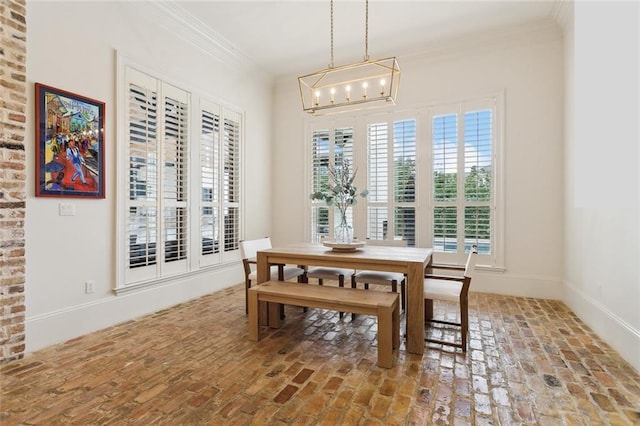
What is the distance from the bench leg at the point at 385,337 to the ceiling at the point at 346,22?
3.36m

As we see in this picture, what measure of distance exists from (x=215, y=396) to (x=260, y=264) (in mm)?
1336

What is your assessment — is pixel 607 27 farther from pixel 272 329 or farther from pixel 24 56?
pixel 24 56

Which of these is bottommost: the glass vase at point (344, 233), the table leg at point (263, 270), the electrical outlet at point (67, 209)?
the table leg at point (263, 270)

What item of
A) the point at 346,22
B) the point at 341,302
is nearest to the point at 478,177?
the point at 346,22

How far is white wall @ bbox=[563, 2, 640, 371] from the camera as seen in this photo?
238cm

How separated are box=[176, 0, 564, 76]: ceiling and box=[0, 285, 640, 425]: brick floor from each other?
353 centimetres

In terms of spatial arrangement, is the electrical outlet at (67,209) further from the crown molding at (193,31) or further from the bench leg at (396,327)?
the bench leg at (396,327)

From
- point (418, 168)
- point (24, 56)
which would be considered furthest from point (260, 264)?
point (418, 168)

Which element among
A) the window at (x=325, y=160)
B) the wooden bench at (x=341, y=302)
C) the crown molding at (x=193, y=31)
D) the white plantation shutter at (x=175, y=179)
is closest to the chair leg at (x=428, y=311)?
the wooden bench at (x=341, y=302)

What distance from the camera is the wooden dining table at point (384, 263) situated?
2.50 meters

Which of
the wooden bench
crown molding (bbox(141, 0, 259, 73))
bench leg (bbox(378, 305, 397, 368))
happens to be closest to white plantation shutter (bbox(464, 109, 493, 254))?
the wooden bench

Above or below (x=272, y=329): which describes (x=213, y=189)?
above

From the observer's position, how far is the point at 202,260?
4195mm

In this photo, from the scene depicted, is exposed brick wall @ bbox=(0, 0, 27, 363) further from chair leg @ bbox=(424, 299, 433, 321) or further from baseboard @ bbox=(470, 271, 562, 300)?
baseboard @ bbox=(470, 271, 562, 300)
